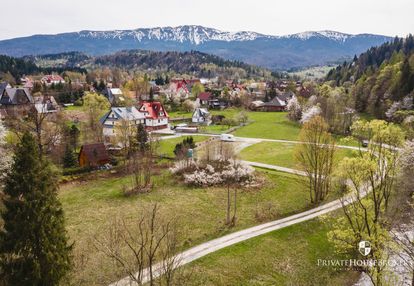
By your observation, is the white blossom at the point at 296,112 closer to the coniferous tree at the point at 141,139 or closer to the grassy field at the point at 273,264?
the coniferous tree at the point at 141,139

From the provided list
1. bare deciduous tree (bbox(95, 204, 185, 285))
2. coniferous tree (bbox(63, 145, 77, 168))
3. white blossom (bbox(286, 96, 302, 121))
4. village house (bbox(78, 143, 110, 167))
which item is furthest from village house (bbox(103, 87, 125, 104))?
bare deciduous tree (bbox(95, 204, 185, 285))

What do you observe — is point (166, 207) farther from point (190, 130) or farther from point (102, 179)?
point (190, 130)

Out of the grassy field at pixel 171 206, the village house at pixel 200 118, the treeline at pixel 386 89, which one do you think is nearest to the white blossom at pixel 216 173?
the grassy field at pixel 171 206

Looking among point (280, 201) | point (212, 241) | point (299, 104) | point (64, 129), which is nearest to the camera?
point (212, 241)

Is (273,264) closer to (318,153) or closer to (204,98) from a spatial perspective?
(318,153)

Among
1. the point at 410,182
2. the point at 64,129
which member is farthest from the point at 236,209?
the point at 64,129

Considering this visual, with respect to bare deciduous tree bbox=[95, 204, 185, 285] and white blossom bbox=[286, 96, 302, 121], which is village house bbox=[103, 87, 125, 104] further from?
bare deciduous tree bbox=[95, 204, 185, 285]
